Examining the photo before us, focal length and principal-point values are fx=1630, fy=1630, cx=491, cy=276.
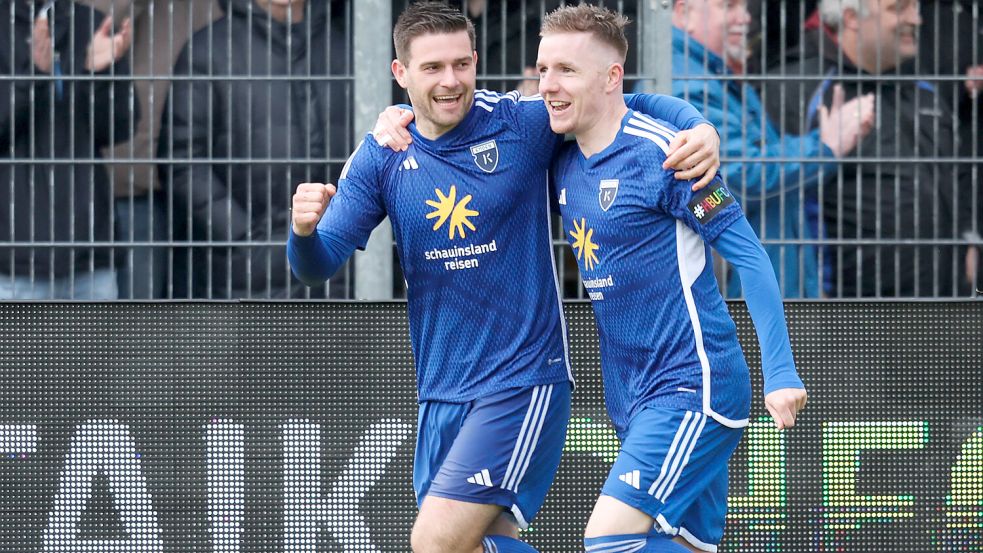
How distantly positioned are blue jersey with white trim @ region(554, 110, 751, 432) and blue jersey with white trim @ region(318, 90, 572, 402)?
33 centimetres

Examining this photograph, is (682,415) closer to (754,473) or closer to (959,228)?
(754,473)

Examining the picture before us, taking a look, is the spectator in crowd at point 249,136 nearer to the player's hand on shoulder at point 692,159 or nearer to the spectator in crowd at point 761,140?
the spectator in crowd at point 761,140

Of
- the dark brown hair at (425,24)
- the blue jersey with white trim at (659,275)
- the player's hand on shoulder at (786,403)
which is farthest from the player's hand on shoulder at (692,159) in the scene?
the dark brown hair at (425,24)

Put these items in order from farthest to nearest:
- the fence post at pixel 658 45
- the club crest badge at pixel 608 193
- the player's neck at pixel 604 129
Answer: the fence post at pixel 658 45, the player's neck at pixel 604 129, the club crest badge at pixel 608 193

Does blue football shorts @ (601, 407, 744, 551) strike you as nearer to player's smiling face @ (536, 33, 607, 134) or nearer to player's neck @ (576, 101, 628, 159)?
player's neck @ (576, 101, 628, 159)

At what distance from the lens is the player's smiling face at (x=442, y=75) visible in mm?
5707

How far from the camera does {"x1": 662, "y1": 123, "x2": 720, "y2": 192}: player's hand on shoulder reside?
210 inches

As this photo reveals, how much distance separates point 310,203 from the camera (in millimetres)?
5414

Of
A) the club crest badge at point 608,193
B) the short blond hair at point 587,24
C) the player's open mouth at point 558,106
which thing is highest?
the short blond hair at point 587,24

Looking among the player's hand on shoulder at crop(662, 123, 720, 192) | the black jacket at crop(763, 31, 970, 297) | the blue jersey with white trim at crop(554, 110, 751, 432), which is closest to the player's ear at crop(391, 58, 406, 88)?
the blue jersey with white trim at crop(554, 110, 751, 432)

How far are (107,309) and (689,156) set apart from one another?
366cm

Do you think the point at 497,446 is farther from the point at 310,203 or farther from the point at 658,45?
the point at 658,45

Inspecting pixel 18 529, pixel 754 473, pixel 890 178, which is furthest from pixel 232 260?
pixel 890 178

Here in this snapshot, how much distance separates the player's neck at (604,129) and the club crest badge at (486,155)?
0.36 meters
